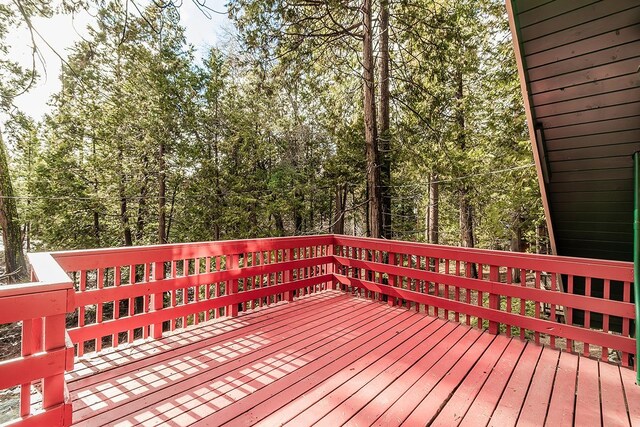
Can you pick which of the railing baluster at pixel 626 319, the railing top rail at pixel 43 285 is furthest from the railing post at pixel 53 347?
the railing baluster at pixel 626 319

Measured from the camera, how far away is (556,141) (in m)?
3.20

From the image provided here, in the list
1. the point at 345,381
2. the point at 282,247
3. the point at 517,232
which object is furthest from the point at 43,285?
the point at 517,232

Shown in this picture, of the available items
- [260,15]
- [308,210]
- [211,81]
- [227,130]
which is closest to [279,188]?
[308,210]

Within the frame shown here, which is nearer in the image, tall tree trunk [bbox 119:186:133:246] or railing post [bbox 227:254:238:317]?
railing post [bbox 227:254:238:317]

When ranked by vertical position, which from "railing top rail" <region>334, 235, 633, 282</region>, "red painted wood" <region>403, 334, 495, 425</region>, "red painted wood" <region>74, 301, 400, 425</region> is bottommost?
"red painted wood" <region>403, 334, 495, 425</region>

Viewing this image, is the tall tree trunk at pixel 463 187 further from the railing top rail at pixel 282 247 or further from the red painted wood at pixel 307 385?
the red painted wood at pixel 307 385

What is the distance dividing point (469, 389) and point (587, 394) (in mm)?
804

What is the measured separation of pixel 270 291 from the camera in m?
3.76

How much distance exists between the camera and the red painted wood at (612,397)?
6.03 ft

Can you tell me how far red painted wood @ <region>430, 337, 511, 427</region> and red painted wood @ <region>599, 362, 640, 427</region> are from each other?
2.16 ft

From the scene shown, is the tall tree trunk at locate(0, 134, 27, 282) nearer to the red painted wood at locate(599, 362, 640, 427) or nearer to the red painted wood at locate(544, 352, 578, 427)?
the red painted wood at locate(544, 352, 578, 427)

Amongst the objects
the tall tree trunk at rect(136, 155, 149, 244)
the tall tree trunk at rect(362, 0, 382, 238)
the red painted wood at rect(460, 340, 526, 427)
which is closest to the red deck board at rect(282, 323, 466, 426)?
the red painted wood at rect(460, 340, 526, 427)

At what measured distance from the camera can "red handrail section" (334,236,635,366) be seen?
2.50 metres

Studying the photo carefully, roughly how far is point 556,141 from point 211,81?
11.6 meters
